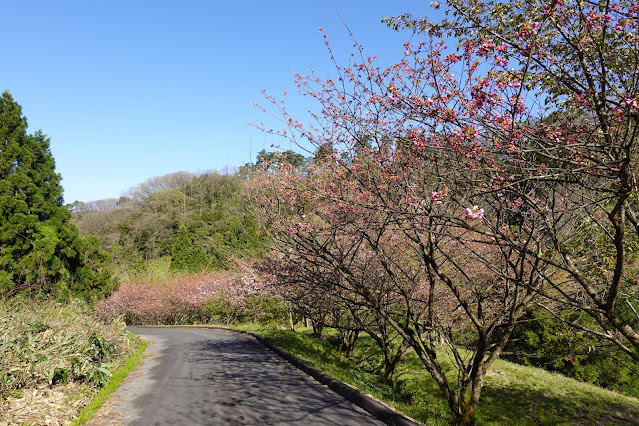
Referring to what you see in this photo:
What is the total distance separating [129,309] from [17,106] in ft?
66.9

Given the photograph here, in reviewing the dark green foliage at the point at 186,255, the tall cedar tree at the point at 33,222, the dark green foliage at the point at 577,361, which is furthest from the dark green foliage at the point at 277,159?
the dark green foliage at the point at 186,255

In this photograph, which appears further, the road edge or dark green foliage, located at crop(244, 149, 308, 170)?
dark green foliage, located at crop(244, 149, 308, 170)

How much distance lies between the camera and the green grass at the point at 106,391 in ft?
22.1

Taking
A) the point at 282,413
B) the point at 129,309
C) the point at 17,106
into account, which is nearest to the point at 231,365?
the point at 282,413

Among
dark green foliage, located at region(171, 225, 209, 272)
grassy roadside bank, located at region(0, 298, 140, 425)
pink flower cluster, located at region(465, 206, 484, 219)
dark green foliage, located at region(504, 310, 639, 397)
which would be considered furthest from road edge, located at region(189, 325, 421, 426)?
dark green foliage, located at region(171, 225, 209, 272)

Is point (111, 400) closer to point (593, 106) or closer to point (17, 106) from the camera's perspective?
point (593, 106)

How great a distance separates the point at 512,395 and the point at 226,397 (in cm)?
817

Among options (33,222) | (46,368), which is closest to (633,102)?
(46,368)

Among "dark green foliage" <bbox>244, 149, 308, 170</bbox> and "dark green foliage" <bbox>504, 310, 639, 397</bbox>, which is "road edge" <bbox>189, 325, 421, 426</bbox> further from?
"dark green foliage" <bbox>504, 310, 639, 397</bbox>

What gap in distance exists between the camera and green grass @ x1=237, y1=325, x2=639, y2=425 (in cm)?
958

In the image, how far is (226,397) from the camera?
305 inches

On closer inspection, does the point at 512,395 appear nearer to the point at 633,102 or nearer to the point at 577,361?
the point at 577,361

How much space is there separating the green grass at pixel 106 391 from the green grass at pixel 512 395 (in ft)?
14.9

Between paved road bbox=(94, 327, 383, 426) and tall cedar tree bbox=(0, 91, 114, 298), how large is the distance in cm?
928
